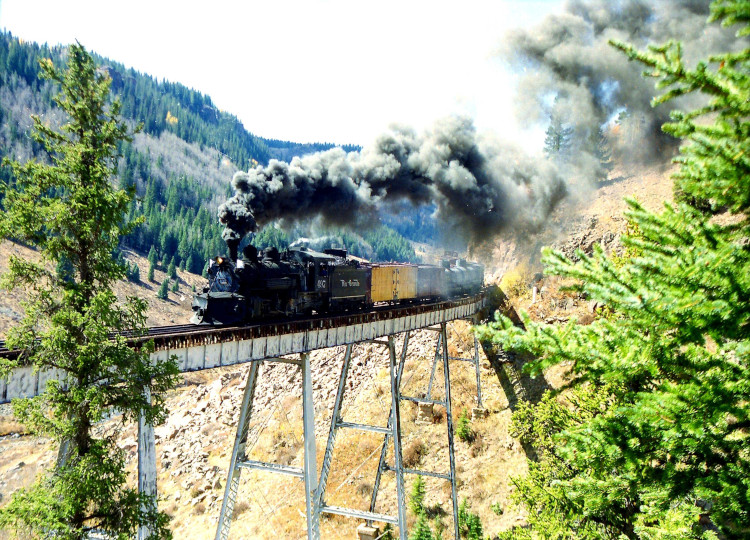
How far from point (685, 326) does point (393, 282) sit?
1975cm

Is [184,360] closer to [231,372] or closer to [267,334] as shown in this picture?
[267,334]

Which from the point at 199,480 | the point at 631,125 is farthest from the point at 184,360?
the point at 631,125

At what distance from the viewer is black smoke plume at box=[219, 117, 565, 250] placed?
19948 mm

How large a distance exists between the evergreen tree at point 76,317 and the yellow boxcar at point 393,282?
42.5 ft

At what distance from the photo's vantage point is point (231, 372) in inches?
1549

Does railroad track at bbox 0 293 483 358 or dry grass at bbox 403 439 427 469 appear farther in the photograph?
dry grass at bbox 403 439 427 469

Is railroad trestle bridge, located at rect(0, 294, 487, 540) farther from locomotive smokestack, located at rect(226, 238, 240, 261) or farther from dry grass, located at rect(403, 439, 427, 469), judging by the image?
dry grass, located at rect(403, 439, 427, 469)

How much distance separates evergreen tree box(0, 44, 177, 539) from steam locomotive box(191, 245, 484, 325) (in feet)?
18.0

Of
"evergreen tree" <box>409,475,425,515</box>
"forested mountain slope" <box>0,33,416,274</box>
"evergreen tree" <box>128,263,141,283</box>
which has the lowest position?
"evergreen tree" <box>409,475,425,515</box>

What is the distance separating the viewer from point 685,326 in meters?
3.62

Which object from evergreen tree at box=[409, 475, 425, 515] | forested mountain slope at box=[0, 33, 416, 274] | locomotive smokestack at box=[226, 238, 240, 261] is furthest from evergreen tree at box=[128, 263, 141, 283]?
Answer: locomotive smokestack at box=[226, 238, 240, 261]

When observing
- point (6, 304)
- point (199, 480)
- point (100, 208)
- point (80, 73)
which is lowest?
point (199, 480)

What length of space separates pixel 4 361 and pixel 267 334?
20.3ft

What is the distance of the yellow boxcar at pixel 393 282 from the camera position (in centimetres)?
2177
